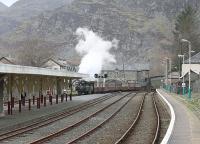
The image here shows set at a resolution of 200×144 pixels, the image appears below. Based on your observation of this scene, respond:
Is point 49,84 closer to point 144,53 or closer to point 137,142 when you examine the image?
point 137,142

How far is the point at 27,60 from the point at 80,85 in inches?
1096

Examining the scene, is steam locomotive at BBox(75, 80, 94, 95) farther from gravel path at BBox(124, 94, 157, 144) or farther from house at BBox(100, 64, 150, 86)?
house at BBox(100, 64, 150, 86)

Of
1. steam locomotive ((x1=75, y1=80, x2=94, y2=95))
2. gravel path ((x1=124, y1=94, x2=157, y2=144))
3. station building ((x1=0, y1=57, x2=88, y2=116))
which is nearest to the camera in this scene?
gravel path ((x1=124, y1=94, x2=157, y2=144))

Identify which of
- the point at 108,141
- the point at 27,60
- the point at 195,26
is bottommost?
the point at 108,141

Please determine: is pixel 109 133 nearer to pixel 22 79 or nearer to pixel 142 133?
pixel 142 133

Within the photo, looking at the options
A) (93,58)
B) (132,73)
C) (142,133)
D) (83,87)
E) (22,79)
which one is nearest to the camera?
(142,133)

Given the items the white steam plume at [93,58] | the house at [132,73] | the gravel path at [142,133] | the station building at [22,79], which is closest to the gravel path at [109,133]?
the gravel path at [142,133]

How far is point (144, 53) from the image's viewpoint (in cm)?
19275

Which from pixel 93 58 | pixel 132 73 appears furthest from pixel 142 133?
pixel 132 73

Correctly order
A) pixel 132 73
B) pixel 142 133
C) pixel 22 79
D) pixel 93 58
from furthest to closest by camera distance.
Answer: pixel 132 73
pixel 93 58
pixel 22 79
pixel 142 133

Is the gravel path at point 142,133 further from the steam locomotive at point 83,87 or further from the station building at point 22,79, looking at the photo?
the steam locomotive at point 83,87

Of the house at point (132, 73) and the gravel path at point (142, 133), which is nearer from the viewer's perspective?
the gravel path at point (142, 133)

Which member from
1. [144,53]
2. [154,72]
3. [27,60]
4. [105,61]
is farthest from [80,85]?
[144,53]

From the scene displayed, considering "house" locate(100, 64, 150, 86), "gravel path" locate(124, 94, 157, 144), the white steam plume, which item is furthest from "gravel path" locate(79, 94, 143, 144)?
"house" locate(100, 64, 150, 86)
